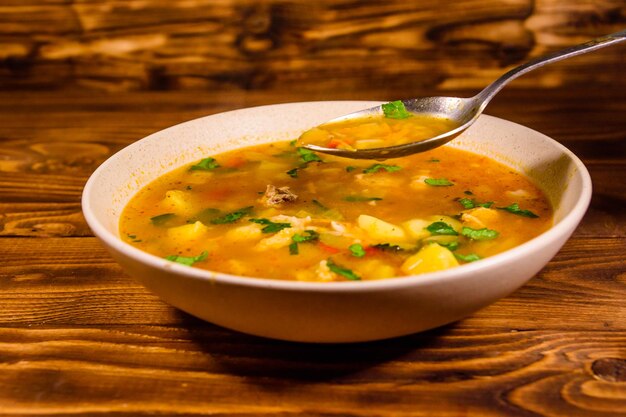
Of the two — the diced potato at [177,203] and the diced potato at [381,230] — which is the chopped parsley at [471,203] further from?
the diced potato at [177,203]

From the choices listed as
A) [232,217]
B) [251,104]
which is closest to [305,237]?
[232,217]

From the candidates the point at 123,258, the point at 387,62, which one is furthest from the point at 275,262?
the point at 387,62

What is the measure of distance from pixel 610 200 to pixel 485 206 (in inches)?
29.2

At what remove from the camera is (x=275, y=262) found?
1919 millimetres

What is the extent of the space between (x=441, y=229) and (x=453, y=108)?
0.72m

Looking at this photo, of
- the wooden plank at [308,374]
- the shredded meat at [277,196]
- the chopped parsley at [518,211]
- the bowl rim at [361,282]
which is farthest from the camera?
the shredded meat at [277,196]

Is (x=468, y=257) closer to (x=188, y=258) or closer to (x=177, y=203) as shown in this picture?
(x=188, y=258)

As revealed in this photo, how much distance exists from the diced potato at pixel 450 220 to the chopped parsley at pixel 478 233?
0.03 meters

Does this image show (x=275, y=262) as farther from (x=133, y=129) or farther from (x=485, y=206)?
(x=133, y=129)

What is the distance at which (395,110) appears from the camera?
2650 millimetres

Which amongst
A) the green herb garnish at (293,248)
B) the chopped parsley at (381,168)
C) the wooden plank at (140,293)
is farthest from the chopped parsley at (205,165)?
the green herb garnish at (293,248)

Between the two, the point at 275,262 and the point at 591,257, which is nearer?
A: the point at 275,262

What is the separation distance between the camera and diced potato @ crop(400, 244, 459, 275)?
1775mm

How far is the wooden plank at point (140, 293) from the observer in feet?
6.38
